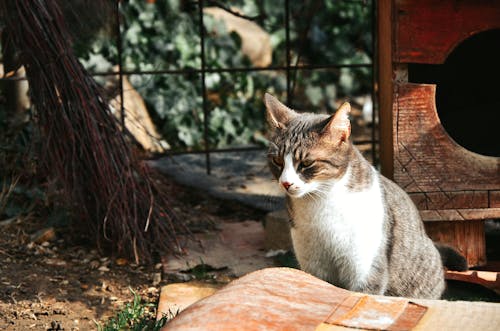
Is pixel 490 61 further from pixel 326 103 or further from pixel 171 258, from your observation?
pixel 326 103

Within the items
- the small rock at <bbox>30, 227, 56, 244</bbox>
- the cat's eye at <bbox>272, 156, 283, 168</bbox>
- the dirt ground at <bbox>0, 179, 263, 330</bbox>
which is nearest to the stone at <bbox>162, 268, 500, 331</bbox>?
the cat's eye at <bbox>272, 156, 283, 168</bbox>

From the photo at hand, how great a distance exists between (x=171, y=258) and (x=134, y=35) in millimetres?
3011

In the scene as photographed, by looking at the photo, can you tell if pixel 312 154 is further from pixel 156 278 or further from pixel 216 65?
pixel 216 65

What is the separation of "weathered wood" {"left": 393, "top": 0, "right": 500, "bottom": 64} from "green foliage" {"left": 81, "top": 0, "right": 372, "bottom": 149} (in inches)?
85.0

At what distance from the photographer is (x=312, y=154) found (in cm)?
303

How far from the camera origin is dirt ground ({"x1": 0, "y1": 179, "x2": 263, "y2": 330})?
3.44 meters

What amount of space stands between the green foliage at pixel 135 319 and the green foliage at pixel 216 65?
2619mm

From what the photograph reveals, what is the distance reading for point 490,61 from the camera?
4594mm

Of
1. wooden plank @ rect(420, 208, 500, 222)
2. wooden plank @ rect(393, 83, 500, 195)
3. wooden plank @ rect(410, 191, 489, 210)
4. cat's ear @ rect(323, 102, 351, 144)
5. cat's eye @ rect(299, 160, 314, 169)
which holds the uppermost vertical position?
cat's ear @ rect(323, 102, 351, 144)

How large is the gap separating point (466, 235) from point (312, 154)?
50.5 inches

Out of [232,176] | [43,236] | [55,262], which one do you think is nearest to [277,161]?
[55,262]

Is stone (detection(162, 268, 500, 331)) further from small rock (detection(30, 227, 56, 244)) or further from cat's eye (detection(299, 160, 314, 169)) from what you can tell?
small rock (detection(30, 227, 56, 244))

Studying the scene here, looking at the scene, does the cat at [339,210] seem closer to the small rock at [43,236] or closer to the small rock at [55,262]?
the small rock at [55,262]

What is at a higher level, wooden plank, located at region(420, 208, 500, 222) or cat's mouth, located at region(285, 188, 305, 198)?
cat's mouth, located at region(285, 188, 305, 198)
